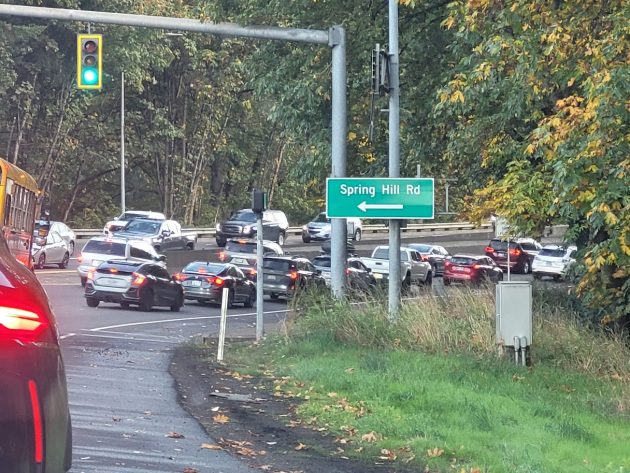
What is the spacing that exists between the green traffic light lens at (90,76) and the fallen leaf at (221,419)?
9.09 meters

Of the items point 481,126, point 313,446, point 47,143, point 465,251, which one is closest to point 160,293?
point 481,126

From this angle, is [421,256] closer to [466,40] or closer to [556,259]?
[556,259]

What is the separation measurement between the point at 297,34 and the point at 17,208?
6789mm

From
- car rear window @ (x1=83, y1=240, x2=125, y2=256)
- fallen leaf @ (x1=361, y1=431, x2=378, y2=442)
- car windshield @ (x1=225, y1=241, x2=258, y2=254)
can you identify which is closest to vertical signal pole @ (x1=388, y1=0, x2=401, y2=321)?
fallen leaf @ (x1=361, y1=431, x2=378, y2=442)

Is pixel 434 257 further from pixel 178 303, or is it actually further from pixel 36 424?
pixel 36 424

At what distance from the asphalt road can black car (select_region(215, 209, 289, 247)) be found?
19984mm

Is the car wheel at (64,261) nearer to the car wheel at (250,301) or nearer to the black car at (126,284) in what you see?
the car wheel at (250,301)

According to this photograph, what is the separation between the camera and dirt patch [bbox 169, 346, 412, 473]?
32.1 feet

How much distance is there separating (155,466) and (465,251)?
5957cm

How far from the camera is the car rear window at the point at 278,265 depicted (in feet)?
132

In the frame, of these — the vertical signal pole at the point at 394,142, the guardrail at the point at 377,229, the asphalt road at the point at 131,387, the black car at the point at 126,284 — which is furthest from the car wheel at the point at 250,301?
the guardrail at the point at 377,229

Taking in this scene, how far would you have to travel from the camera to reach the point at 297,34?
19.2 metres

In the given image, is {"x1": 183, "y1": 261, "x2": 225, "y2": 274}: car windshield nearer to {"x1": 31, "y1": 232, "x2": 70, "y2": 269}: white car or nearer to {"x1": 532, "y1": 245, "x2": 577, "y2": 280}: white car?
{"x1": 31, "y1": 232, "x2": 70, "y2": 269}: white car

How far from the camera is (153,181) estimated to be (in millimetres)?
70750
